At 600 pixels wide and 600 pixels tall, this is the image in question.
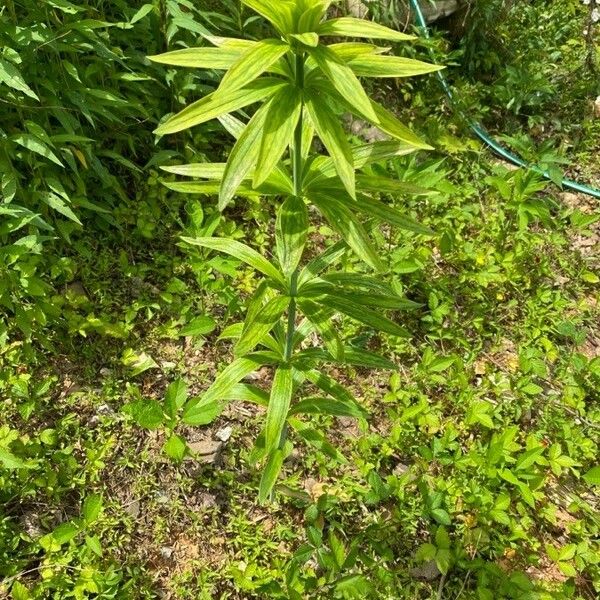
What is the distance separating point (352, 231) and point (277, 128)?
33 centimetres

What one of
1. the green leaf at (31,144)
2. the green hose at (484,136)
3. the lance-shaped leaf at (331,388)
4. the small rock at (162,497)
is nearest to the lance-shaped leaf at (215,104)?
the lance-shaped leaf at (331,388)

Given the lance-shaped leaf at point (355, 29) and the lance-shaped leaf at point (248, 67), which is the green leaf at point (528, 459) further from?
the lance-shaped leaf at point (248, 67)

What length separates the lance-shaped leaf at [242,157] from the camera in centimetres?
143

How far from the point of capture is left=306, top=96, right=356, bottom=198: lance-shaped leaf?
A: 4.60 feet

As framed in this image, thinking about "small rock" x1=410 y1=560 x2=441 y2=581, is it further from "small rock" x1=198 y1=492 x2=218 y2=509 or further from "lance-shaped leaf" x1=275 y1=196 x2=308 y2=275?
"lance-shaped leaf" x1=275 y1=196 x2=308 y2=275

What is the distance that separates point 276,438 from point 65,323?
4.12ft

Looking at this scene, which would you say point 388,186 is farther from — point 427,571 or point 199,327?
point 427,571

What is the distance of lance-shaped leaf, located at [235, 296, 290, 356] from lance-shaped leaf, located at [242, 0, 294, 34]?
0.72 meters

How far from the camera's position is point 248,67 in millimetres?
1337

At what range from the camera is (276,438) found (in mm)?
1893

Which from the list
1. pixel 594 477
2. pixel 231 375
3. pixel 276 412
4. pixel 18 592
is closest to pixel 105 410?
pixel 18 592

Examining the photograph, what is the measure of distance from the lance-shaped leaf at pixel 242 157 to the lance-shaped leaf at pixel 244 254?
0.43 m

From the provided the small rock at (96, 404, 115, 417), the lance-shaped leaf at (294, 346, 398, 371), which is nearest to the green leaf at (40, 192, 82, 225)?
the small rock at (96, 404, 115, 417)

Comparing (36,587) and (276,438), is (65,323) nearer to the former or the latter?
(36,587)
